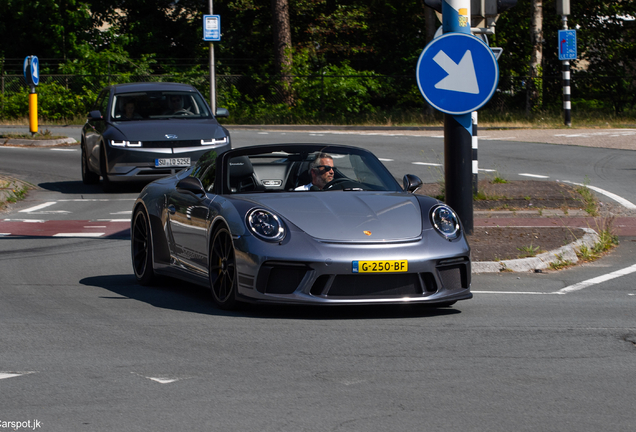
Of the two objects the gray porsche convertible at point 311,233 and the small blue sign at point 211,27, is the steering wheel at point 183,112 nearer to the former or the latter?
the gray porsche convertible at point 311,233

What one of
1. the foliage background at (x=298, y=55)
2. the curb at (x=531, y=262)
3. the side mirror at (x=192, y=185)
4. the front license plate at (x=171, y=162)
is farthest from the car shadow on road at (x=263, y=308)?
the foliage background at (x=298, y=55)

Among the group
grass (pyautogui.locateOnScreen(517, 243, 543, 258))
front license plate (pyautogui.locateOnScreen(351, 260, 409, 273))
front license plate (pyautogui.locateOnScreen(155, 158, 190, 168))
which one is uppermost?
front license plate (pyautogui.locateOnScreen(155, 158, 190, 168))

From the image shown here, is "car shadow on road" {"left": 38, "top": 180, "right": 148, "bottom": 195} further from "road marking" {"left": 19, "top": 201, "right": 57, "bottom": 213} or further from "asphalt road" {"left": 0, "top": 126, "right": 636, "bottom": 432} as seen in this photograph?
"asphalt road" {"left": 0, "top": 126, "right": 636, "bottom": 432}

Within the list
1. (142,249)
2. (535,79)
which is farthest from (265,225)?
(535,79)

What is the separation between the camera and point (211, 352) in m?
5.82

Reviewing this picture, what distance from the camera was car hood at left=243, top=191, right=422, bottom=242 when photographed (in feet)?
22.5

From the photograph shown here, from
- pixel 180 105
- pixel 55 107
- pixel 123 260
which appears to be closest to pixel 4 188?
pixel 180 105

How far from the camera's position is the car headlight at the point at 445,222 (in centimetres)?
712

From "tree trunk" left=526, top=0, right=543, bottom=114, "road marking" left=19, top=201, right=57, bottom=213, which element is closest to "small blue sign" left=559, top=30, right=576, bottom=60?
"tree trunk" left=526, top=0, right=543, bottom=114

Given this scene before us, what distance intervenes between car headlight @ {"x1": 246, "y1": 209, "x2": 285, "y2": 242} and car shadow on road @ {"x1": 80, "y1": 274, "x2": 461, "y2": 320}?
23.2 inches

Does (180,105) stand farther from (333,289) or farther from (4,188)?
(333,289)

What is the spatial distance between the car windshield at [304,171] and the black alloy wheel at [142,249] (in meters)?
1.24

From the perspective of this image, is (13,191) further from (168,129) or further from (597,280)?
(597,280)

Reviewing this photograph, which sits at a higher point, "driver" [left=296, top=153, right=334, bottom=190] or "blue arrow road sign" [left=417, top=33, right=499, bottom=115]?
"blue arrow road sign" [left=417, top=33, right=499, bottom=115]
